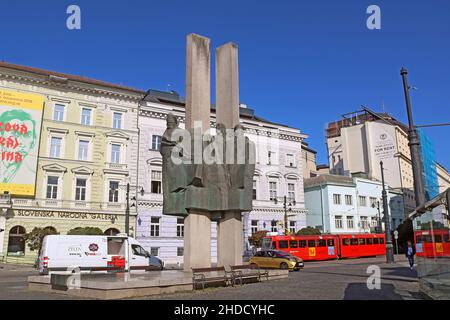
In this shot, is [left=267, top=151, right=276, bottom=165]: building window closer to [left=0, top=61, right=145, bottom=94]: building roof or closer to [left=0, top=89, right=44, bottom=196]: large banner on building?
[left=0, top=61, right=145, bottom=94]: building roof

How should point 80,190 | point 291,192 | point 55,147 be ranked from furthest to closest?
1. point 291,192
2. point 80,190
3. point 55,147

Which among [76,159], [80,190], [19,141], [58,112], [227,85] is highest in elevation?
[58,112]

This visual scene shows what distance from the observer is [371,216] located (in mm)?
60781

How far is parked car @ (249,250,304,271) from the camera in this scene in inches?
1088

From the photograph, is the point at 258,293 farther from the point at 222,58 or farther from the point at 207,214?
the point at 222,58

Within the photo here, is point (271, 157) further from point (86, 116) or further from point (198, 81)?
point (198, 81)

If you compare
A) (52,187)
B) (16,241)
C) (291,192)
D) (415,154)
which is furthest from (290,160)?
(415,154)

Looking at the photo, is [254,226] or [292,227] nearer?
[254,226]

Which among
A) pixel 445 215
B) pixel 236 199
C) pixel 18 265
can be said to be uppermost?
pixel 236 199

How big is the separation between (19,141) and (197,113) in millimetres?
25872

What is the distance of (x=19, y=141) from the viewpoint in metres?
36.2

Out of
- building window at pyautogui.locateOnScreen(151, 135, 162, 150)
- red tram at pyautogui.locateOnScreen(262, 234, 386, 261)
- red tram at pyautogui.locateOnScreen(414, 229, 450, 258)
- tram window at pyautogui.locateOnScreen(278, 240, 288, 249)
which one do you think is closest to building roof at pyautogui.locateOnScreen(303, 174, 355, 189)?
red tram at pyautogui.locateOnScreen(262, 234, 386, 261)

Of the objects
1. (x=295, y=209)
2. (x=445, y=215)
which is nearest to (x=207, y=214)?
(x=445, y=215)
